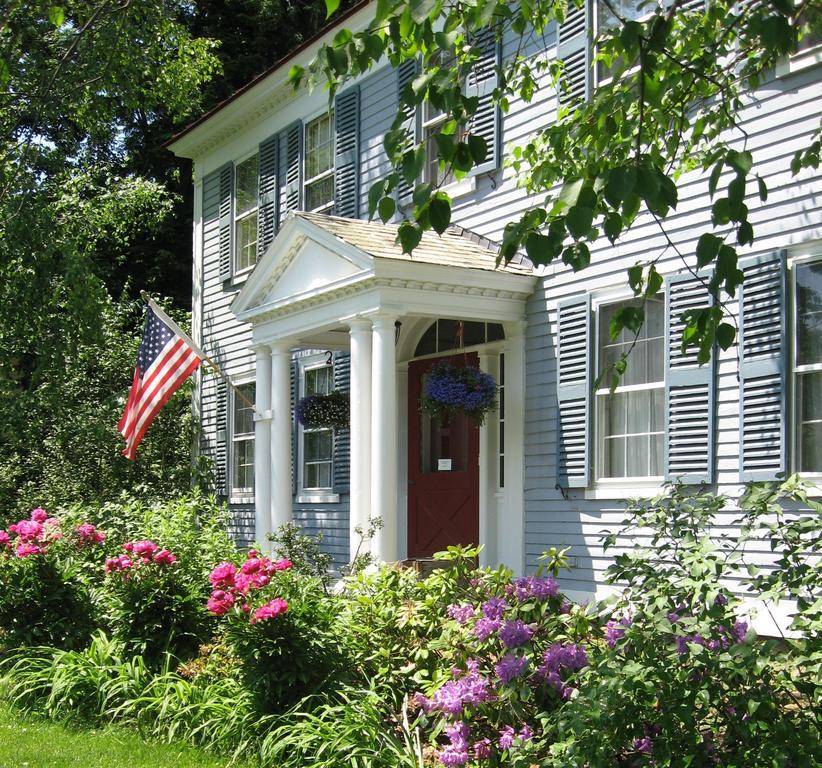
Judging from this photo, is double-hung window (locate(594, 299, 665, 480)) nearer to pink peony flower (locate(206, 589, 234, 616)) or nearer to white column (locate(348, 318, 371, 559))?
white column (locate(348, 318, 371, 559))

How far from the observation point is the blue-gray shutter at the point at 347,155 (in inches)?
510

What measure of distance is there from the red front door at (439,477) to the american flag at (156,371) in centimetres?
261

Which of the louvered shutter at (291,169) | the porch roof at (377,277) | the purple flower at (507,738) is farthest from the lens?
the louvered shutter at (291,169)

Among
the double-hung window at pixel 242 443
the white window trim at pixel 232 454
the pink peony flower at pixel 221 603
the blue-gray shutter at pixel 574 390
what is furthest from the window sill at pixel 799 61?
the double-hung window at pixel 242 443

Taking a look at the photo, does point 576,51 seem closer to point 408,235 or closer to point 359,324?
point 359,324

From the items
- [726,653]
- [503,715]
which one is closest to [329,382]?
[503,715]

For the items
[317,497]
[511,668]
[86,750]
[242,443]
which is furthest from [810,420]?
[242,443]

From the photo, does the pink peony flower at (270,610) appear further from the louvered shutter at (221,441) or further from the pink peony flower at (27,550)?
the louvered shutter at (221,441)

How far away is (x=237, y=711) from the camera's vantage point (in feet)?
20.7

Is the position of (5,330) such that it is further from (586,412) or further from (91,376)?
(586,412)

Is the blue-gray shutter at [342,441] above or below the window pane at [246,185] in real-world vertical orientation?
below

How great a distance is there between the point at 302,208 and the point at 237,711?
883 cm

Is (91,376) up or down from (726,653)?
up

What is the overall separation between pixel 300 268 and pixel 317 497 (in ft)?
10.7
